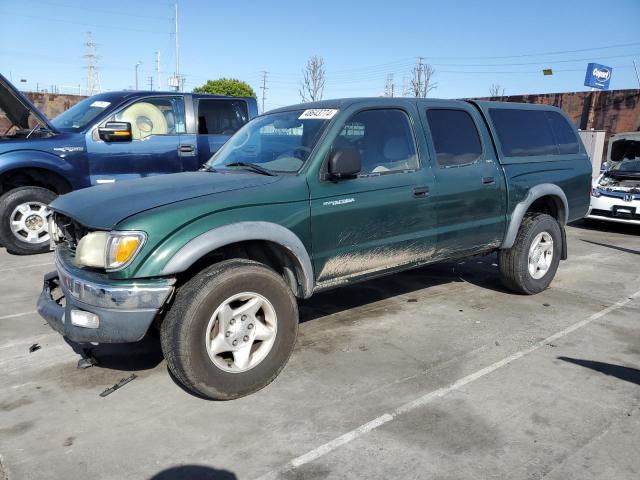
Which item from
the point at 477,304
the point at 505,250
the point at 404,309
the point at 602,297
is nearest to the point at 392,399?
the point at 404,309

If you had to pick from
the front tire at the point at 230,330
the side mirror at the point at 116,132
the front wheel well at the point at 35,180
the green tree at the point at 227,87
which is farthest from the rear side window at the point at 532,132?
the green tree at the point at 227,87

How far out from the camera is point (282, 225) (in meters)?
3.42

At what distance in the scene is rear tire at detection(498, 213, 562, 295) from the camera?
16.9 ft

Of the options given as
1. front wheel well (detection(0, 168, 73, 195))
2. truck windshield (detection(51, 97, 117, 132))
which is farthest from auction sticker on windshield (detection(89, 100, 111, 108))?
front wheel well (detection(0, 168, 73, 195))

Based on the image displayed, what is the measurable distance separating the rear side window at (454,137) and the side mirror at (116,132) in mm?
3714

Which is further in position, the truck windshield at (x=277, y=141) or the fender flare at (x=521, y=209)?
the fender flare at (x=521, y=209)

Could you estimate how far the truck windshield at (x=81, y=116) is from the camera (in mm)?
7114

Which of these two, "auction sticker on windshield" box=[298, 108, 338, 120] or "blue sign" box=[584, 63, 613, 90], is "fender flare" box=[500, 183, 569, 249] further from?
"blue sign" box=[584, 63, 613, 90]

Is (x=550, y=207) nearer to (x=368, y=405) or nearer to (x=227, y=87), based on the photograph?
(x=368, y=405)

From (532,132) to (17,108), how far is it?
6.13 m

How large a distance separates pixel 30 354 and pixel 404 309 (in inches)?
121

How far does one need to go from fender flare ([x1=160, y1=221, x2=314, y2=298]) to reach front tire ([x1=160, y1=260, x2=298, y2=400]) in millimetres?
158

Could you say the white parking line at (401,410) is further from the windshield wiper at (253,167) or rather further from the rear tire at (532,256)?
the windshield wiper at (253,167)

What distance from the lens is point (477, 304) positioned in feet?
16.8
